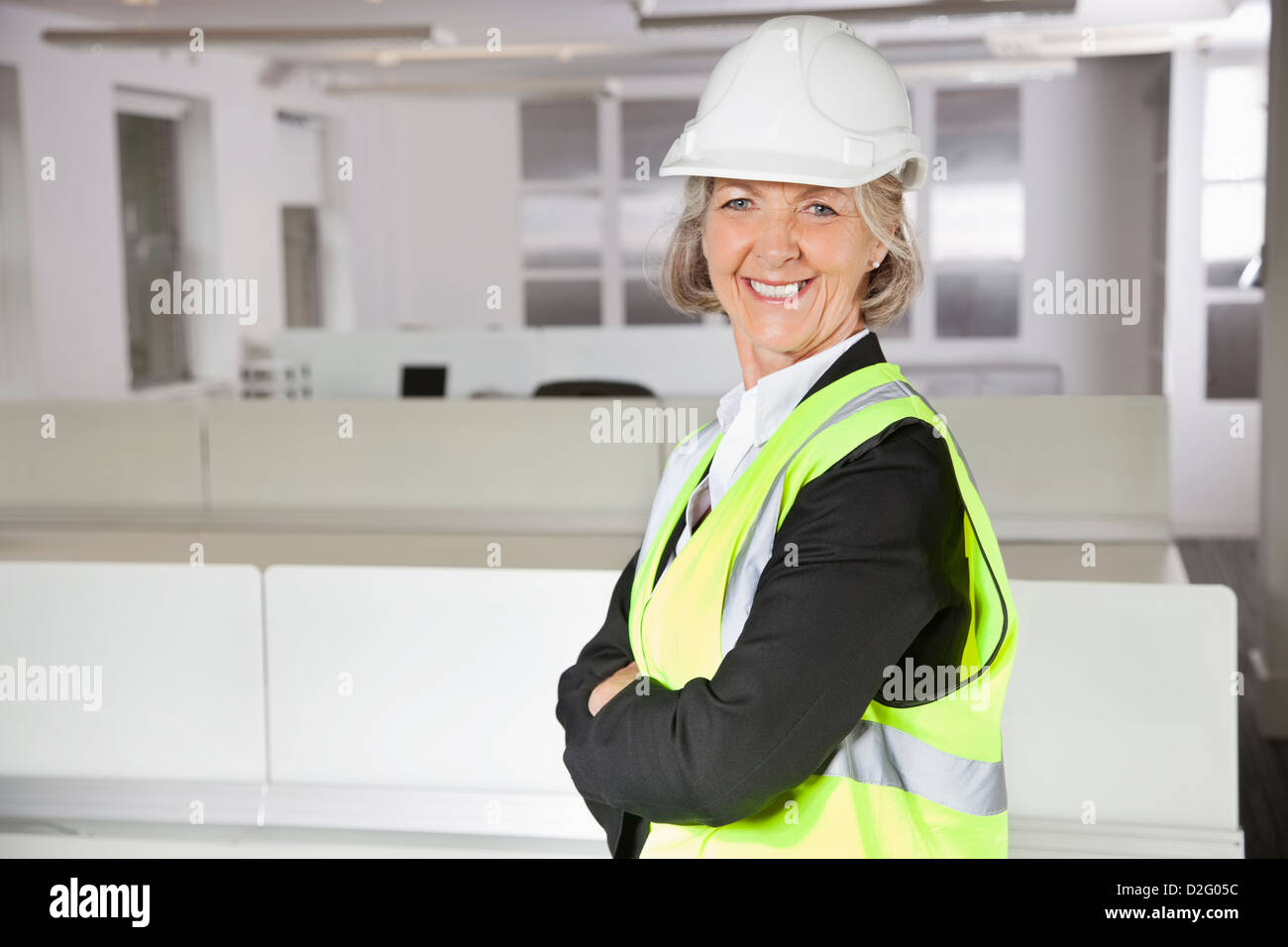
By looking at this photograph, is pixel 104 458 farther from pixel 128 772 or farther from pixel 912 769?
pixel 912 769

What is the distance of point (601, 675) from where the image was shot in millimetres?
1437

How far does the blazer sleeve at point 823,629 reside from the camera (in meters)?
1.08

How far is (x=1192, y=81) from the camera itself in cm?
741

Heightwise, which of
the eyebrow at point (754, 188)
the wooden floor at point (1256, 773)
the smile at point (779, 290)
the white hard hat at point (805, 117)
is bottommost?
the wooden floor at point (1256, 773)

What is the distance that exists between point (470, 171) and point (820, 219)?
8.82 m

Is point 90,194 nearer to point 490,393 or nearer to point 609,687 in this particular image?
point 490,393

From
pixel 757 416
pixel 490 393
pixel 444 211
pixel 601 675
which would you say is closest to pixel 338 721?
pixel 601 675

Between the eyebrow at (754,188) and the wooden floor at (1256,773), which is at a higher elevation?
the eyebrow at (754,188)

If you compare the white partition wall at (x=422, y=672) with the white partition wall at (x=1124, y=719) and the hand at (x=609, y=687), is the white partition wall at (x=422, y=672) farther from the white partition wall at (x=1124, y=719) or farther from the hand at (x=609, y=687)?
the hand at (x=609, y=687)

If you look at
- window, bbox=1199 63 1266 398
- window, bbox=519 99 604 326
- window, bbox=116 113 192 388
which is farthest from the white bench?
window, bbox=519 99 604 326

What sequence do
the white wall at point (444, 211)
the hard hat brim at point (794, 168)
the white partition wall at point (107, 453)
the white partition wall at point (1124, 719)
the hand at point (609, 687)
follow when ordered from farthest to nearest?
the white wall at point (444, 211)
the white partition wall at point (107, 453)
the white partition wall at point (1124, 719)
the hand at point (609, 687)
the hard hat brim at point (794, 168)

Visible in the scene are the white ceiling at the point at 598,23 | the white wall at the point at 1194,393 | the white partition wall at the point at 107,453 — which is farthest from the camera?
the white wall at the point at 1194,393

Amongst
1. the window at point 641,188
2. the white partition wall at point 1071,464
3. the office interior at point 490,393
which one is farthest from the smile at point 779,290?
the window at point 641,188

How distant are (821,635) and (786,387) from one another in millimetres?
290
